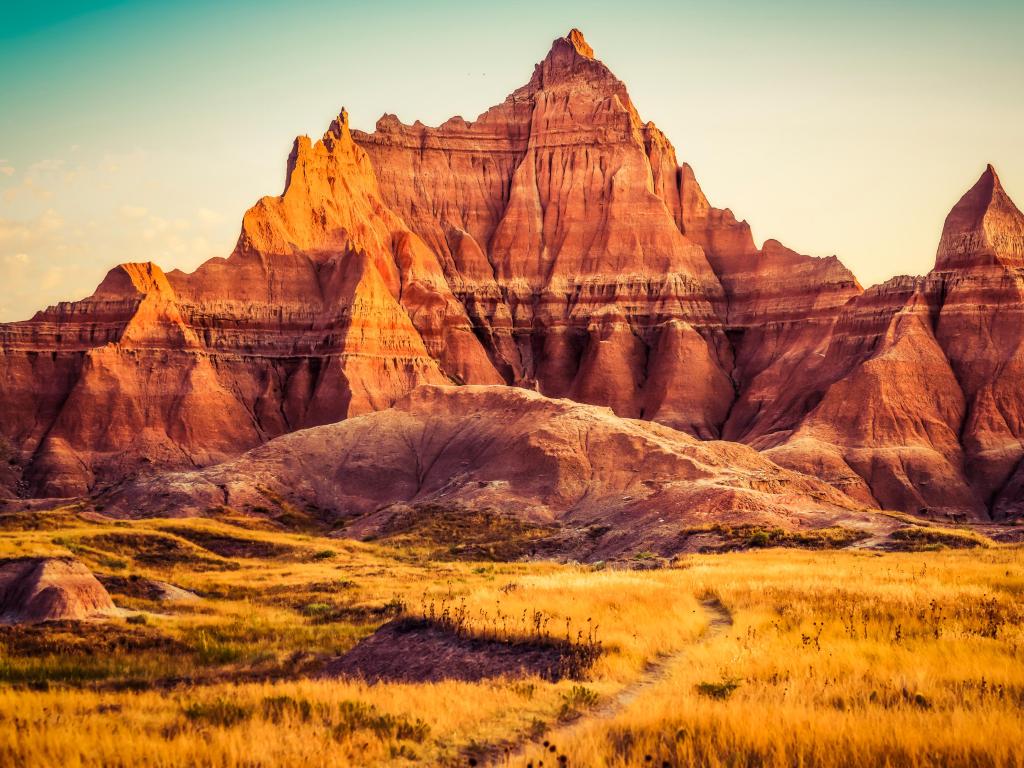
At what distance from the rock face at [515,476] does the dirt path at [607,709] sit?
38.2m

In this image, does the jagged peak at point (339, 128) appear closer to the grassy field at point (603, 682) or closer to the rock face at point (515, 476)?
the rock face at point (515, 476)

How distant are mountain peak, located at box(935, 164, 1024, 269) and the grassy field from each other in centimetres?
7990

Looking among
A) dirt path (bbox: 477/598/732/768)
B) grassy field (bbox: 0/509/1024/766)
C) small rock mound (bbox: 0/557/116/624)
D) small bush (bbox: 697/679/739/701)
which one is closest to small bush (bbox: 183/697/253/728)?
grassy field (bbox: 0/509/1024/766)

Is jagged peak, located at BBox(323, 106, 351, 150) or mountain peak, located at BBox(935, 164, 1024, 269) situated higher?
jagged peak, located at BBox(323, 106, 351, 150)

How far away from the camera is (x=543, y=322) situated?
139375 mm

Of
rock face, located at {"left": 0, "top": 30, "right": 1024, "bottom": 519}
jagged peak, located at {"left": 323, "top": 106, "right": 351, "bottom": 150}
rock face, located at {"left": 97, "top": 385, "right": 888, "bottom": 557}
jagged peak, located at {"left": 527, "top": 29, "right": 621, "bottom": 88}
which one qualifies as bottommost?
rock face, located at {"left": 97, "top": 385, "right": 888, "bottom": 557}

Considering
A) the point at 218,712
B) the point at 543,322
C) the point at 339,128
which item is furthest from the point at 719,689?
the point at 339,128

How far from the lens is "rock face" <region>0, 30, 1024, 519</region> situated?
101500mm

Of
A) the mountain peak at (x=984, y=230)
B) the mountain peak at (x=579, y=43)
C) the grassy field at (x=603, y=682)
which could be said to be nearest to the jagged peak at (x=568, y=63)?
the mountain peak at (x=579, y=43)

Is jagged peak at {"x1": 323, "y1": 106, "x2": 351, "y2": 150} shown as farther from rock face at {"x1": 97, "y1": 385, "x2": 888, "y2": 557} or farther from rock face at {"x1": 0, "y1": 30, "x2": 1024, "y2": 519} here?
rock face at {"x1": 97, "y1": 385, "x2": 888, "y2": 557}

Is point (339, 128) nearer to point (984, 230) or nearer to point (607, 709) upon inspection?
point (984, 230)

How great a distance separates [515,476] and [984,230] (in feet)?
183

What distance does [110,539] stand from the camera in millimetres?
56250

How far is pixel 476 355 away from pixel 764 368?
103 ft
